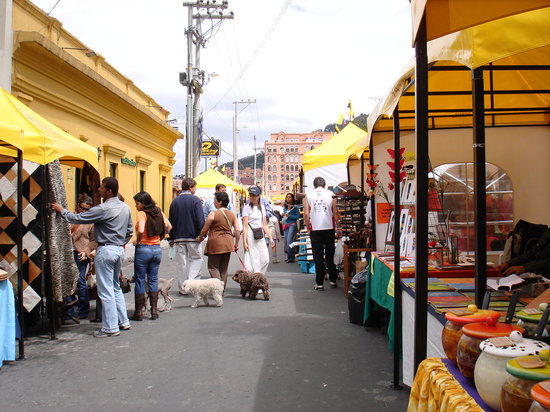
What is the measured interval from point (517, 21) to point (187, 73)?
20344 millimetres

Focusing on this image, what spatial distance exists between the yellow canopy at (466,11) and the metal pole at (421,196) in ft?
0.52

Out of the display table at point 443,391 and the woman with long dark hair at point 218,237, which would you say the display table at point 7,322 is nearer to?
the woman with long dark hair at point 218,237

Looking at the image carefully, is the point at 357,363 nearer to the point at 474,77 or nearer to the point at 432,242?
the point at 432,242

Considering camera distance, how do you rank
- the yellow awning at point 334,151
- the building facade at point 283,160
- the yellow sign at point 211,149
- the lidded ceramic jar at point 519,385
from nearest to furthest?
the lidded ceramic jar at point 519,385
the yellow awning at point 334,151
the yellow sign at point 211,149
the building facade at point 283,160

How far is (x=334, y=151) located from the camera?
13.6 m

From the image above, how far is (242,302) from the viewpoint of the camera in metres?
8.48

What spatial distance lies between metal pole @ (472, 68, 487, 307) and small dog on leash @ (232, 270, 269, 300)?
5641mm

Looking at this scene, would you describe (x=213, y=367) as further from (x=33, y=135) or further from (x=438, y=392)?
(x=438, y=392)

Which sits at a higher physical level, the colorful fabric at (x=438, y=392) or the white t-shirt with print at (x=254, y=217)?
the white t-shirt with print at (x=254, y=217)

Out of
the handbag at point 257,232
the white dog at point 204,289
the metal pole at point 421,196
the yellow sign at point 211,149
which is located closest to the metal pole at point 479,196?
the metal pole at point 421,196

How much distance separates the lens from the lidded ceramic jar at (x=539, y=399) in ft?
4.59

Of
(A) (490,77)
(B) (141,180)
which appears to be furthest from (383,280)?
(B) (141,180)

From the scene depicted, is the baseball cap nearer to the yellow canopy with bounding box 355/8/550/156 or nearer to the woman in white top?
the woman in white top

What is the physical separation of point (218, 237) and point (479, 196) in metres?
6.04
